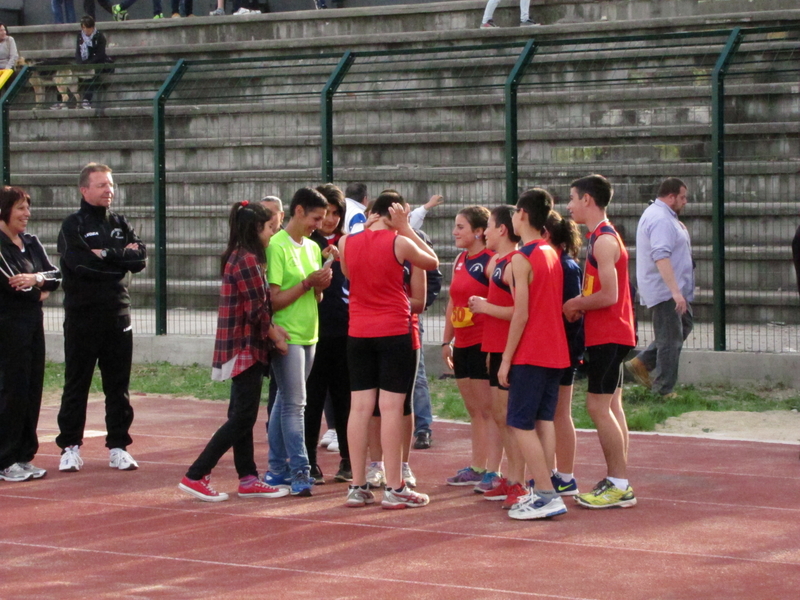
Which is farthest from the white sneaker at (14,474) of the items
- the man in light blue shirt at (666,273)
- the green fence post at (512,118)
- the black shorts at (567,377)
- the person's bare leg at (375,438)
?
the green fence post at (512,118)

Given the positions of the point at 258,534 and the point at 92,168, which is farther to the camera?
the point at 92,168

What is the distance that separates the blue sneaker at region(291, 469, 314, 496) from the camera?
22.8 ft

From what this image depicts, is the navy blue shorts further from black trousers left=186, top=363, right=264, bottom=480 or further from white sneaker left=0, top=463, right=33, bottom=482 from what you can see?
white sneaker left=0, top=463, right=33, bottom=482

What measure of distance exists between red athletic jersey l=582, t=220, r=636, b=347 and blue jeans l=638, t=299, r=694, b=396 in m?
3.33

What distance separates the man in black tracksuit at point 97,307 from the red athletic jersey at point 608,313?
2890 mm

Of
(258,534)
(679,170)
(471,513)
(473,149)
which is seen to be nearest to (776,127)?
(679,170)

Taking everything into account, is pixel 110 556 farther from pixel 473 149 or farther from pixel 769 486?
pixel 473 149

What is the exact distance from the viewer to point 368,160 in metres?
15.4

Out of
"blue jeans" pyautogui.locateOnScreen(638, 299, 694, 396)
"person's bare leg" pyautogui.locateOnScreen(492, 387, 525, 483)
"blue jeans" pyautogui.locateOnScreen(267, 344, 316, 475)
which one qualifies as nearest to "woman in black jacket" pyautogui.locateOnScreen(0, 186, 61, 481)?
"blue jeans" pyautogui.locateOnScreen(267, 344, 316, 475)

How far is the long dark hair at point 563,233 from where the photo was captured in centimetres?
667

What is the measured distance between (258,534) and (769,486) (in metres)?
3.20

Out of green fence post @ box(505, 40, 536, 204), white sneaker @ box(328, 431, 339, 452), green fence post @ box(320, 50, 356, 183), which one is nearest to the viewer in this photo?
white sneaker @ box(328, 431, 339, 452)

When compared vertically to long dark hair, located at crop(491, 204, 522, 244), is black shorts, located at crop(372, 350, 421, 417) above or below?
below

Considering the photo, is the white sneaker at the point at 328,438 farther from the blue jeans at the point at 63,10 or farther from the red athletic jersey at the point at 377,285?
the blue jeans at the point at 63,10
